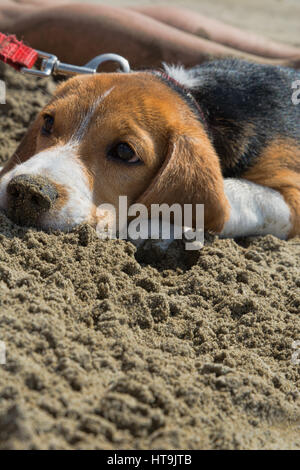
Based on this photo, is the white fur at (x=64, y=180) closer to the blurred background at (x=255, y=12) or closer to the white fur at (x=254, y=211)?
the white fur at (x=254, y=211)

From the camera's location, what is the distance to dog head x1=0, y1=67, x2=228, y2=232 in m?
2.83

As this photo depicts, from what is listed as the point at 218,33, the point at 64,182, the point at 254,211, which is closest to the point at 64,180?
the point at 64,182

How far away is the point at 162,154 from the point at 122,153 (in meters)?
0.26

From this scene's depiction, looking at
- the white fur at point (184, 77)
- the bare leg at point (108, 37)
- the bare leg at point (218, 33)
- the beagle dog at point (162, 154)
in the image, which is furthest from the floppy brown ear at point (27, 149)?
the bare leg at point (218, 33)

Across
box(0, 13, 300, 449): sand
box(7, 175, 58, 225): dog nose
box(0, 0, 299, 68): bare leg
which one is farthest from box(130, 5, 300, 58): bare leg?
box(7, 175, 58, 225): dog nose

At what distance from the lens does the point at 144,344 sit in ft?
7.34

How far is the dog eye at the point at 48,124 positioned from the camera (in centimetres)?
319

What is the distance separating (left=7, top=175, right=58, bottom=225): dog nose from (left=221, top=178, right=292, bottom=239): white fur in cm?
113

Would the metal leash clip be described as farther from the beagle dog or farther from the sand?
the sand

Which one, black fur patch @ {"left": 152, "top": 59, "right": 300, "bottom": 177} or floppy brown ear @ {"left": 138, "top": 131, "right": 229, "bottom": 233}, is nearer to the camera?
floppy brown ear @ {"left": 138, "top": 131, "right": 229, "bottom": 233}
